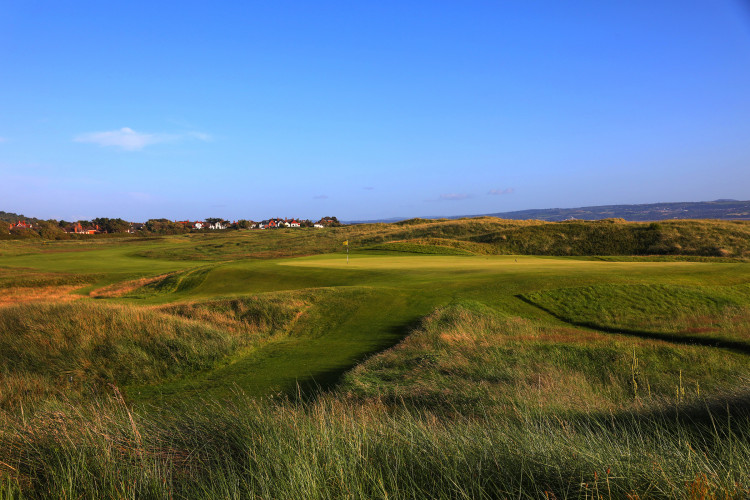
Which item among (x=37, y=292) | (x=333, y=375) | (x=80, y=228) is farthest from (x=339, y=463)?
(x=80, y=228)

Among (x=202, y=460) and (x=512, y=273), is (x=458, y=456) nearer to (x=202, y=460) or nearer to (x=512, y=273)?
(x=202, y=460)

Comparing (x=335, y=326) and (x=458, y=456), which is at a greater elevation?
(x=458, y=456)

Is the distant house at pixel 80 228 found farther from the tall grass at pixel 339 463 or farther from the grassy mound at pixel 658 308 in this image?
the tall grass at pixel 339 463

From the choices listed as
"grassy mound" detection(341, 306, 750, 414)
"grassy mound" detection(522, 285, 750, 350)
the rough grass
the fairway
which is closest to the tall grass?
the fairway

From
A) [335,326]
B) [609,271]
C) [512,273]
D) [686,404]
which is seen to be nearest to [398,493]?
[686,404]

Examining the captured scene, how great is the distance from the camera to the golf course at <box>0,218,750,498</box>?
313 centimetres

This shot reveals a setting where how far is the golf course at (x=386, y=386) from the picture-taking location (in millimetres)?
3129

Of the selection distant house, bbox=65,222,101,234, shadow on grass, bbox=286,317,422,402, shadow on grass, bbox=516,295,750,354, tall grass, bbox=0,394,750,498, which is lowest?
shadow on grass, bbox=516,295,750,354

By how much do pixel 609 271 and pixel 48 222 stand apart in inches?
5963

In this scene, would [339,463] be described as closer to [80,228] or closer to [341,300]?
[341,300]

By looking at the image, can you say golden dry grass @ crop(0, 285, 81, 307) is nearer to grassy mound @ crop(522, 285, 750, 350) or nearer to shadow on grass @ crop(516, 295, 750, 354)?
grassy mound @ crop(522, 285, 750, 350)

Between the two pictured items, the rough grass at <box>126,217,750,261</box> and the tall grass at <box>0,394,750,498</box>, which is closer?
the tall grass at <box>0,394,750,498</box>

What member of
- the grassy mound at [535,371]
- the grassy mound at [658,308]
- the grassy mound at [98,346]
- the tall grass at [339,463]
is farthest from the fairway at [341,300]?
the tall grass at [339,463]

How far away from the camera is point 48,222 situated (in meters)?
130
